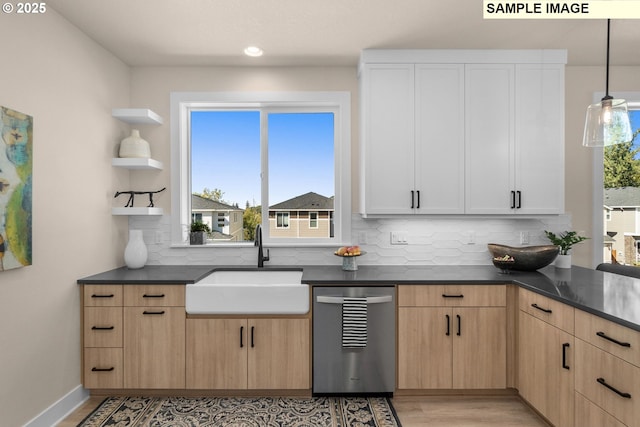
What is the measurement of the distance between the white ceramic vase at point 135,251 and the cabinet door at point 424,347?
7.03 ft

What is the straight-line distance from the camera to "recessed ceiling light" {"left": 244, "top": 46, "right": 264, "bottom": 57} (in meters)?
2.82

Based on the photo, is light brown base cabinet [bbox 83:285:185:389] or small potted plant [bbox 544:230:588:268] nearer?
light brown base cabinet [bbox 83:285:185:389]

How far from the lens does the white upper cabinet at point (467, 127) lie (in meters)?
2.88

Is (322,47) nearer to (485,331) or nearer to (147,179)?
(147,179)

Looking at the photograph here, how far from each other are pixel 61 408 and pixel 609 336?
3.22 m

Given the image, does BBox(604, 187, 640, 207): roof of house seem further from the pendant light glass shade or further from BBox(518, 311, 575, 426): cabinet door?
BBox(518, 311, 575, 426): cabinet door

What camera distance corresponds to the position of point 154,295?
2.54 metres

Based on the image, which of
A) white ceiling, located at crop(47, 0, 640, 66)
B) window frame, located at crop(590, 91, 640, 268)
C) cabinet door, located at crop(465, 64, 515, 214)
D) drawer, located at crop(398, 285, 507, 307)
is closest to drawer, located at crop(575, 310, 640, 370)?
drawer, located at crop(398, 285, 507, 307)

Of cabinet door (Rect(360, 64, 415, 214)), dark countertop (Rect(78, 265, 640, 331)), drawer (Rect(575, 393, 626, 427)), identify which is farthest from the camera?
cabinet door (Rect(360, 64, 415, 214))

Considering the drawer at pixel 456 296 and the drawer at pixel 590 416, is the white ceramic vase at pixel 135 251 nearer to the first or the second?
the drawer at pixel 456 296

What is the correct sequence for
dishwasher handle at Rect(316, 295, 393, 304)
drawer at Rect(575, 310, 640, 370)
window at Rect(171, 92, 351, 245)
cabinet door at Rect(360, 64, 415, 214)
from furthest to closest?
1. window at Rect(171, 92, 351, 245)
2. cabinet door at Rect(360, 64, 415, 214)
3. dishwasher handle at Rect(316, 295, 393, 304)
4. drawer at Rect(575, 310, 640, 370)

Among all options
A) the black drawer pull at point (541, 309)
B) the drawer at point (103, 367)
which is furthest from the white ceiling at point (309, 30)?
the drawer at point (103, 367)

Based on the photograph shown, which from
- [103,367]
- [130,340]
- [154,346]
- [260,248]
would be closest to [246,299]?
[260,248]

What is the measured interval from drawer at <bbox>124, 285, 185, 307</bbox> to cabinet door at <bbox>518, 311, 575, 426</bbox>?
93.3 inches
